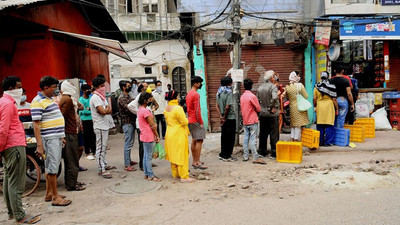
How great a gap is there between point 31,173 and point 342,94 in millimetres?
7430

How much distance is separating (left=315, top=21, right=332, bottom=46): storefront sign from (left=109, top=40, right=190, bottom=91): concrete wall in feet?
26.6

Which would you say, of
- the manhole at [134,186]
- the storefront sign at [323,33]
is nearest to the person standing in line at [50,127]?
the manhole at [134,186]

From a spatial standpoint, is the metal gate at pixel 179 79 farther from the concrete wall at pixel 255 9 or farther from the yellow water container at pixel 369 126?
the yellow water container at pixel 369 126

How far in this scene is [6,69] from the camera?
820 cm

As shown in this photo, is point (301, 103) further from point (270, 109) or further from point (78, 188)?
point (78, 188)

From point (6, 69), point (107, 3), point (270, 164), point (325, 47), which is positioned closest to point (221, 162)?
point (270, 164)

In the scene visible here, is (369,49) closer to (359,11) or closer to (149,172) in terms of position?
(359,11)

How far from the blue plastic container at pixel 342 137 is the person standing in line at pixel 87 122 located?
6292mm

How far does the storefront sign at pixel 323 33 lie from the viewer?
442 inches

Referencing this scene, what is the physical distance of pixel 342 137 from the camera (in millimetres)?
7840

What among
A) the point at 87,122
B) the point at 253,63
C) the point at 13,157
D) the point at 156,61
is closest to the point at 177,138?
the point at 13,157

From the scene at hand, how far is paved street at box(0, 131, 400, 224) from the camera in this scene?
3969mm

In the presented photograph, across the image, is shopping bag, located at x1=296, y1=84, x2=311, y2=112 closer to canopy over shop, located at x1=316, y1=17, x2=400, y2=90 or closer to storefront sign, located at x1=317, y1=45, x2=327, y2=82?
canopy over shop, located at x1=316, y1=17, x2=400, y2=90

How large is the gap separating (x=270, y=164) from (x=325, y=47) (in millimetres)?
7072
